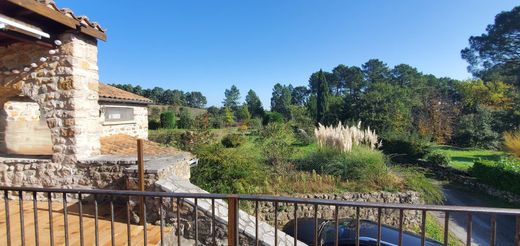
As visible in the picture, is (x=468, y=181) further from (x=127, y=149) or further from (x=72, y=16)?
(x=72, y=16)

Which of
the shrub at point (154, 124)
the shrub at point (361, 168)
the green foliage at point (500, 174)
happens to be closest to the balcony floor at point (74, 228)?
the shrub at point (361, 168)

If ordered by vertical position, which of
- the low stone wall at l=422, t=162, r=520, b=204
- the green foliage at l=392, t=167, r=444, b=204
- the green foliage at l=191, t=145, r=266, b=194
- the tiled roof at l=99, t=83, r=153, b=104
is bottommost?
the low stone wall at l=422, t=162, r=520, b=204

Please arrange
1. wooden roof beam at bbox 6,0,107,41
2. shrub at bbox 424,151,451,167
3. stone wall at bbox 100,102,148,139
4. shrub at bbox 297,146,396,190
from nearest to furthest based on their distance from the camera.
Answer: wooden roof beam at bbox 6,0,107,41 < shrub at bbox 297,146,396,190 < stone wall at bbox 100,102,148,139 < shrub at bbox 424,151,451,167

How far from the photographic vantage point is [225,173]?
6363 millimetres

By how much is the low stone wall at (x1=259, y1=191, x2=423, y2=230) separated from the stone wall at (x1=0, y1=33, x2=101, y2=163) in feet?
13.2

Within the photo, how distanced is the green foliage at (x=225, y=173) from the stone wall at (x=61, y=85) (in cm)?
230

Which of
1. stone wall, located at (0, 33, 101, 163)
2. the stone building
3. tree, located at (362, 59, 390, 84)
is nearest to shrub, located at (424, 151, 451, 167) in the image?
the stone building

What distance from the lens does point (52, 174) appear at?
16.3ft

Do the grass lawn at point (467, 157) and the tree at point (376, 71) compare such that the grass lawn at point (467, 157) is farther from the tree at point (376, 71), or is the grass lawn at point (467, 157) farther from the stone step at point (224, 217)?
the tree at point (376, 71)

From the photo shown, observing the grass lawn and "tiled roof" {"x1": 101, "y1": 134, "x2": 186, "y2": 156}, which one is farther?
the grass lawn

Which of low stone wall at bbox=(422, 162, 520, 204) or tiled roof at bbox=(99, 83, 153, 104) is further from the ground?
tiled roof at bbox=(99, 83, 153, 104)

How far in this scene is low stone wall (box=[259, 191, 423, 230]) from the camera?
6.89 meters

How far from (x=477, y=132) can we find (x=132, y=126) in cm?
1843

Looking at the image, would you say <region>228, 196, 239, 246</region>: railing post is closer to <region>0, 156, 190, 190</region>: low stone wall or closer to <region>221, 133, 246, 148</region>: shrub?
<region>0, 156, 190, 190</region>: low stone wall
